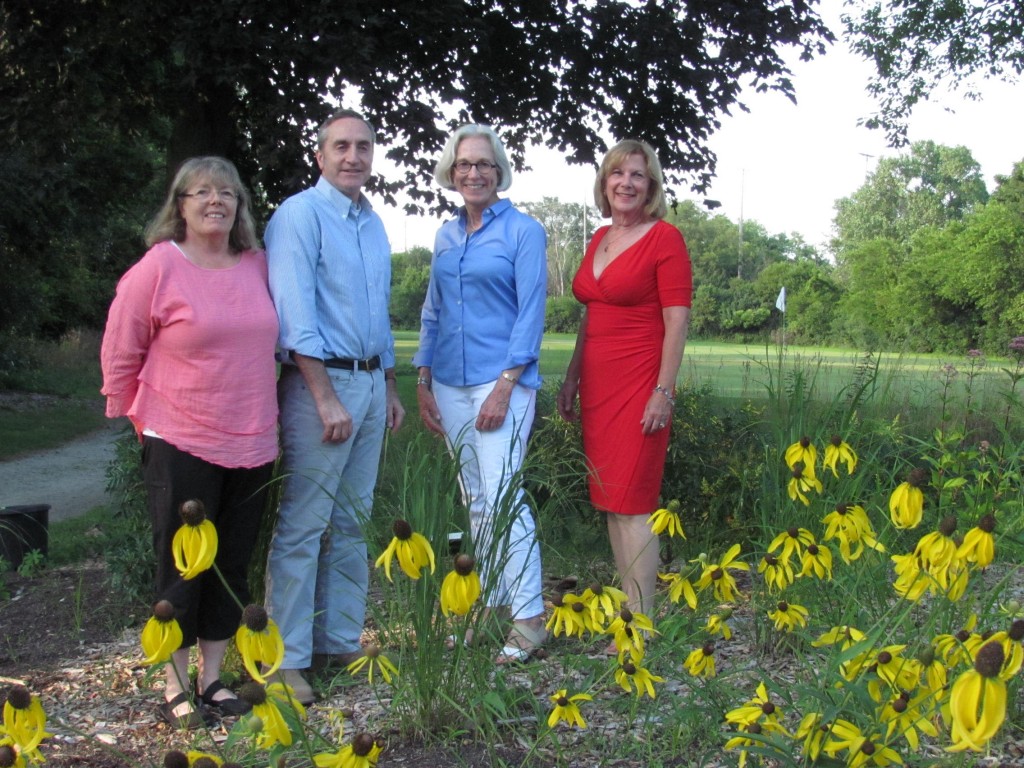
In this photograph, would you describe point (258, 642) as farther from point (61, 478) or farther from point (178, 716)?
point (61, 478)

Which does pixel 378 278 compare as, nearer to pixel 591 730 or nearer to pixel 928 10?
pixel 591 730

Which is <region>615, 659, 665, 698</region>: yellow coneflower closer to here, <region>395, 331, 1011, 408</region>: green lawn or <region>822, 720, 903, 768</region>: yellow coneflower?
<region>822, 720, 903, 768</region>: yellow coneflower

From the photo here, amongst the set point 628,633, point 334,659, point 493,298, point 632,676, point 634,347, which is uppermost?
point 493,298

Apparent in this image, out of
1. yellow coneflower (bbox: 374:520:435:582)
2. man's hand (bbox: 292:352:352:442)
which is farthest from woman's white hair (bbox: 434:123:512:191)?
yellow coneflower (bbox: 374:520:435:582)

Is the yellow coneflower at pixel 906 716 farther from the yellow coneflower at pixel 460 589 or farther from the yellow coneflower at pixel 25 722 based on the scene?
the yellow coneflower at pixel 25 722

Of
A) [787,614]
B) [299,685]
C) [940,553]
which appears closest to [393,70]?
[299,685]

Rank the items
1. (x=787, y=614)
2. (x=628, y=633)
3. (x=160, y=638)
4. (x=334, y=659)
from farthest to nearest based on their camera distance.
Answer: (x=334, y=659)
(x=787, y=614)
(x=628, y=633)
(x=160, y=638)

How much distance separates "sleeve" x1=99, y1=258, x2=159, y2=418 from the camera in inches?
118

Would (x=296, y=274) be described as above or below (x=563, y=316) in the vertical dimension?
above

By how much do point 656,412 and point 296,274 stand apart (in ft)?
4.42

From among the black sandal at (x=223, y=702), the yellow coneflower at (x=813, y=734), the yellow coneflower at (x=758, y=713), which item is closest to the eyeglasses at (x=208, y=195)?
the black sandal at (x=223, y=702)

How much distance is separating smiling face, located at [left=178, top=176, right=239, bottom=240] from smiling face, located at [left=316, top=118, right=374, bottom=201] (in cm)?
35

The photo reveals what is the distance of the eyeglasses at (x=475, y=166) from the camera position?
3598 millimetres

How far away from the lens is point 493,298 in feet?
12.1
